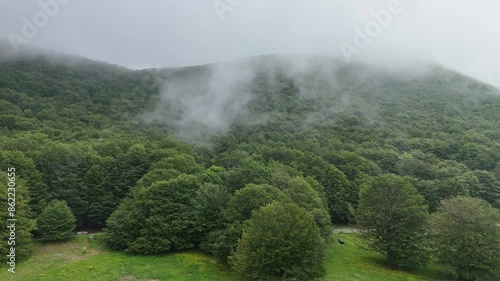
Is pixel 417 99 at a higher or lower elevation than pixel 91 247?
higher

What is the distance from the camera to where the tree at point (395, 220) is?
45.8m

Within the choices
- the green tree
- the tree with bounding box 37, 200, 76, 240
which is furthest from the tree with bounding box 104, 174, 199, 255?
the green tree

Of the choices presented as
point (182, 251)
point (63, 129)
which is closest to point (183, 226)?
point (182, 251)

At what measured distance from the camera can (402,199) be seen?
48188 millimetres

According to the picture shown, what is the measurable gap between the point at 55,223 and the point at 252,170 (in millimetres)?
30585

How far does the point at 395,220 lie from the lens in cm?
4762

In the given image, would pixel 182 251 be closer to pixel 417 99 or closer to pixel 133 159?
pixel 133 159

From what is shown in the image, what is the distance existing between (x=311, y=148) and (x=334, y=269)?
7183cm

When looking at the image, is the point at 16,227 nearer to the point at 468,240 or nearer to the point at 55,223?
the point at 55,223

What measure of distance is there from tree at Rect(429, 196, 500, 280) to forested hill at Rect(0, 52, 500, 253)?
16.6 metres

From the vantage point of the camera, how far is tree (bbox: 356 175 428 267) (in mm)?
45812

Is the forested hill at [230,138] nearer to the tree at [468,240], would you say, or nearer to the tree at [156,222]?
the tree at [156,222]

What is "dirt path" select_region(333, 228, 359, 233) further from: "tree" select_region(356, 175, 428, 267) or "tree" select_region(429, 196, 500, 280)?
"tree" select_region(429, 196, 500, 280)

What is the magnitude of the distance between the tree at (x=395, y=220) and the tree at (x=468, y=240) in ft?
7.47
